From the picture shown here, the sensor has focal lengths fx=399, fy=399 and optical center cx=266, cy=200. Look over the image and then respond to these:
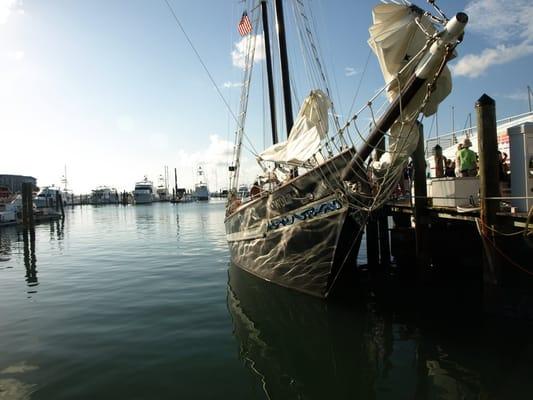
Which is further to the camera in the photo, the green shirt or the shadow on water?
the green shirt

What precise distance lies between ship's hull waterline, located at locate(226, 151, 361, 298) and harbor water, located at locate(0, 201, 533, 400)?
537 mm

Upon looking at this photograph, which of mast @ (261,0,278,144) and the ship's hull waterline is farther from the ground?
mast @ (261,0,278,144)

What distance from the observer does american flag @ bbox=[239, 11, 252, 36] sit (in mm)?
15641

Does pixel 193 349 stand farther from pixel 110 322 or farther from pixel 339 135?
pixel 339 135

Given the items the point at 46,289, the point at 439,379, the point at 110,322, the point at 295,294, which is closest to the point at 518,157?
the point at 439,379

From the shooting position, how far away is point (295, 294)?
10070mm

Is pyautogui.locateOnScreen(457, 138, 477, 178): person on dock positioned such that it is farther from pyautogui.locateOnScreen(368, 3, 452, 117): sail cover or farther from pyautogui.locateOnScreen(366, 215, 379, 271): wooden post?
pyautogui.locateOnScreen(366, 215, 379, 271): wooden post

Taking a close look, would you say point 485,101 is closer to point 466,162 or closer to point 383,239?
point 466,162

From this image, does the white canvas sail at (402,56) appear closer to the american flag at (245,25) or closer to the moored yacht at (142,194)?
the american flag at (245,25)

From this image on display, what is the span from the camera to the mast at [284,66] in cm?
1280

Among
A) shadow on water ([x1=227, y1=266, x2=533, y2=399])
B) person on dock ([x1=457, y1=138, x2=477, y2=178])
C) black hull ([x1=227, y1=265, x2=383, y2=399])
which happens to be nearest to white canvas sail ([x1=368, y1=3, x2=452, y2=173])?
person on dock ([x1=457, y1=138, x2=477, y2=178])

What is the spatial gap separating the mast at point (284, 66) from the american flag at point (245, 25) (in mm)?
2824

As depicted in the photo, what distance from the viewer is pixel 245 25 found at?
51.6 ft

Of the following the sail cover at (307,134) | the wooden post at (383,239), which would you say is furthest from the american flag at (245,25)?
the wooden post at (383,239)
